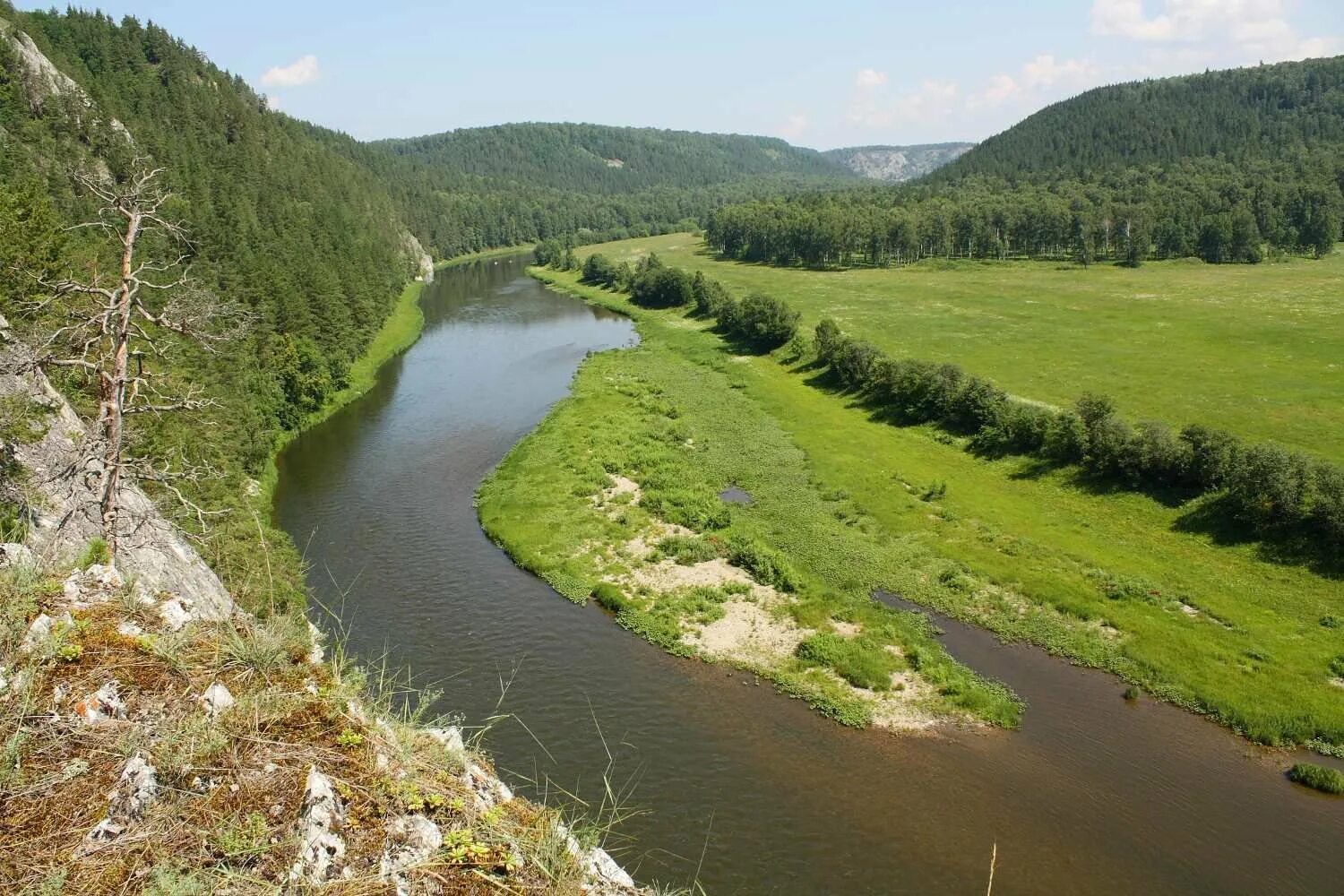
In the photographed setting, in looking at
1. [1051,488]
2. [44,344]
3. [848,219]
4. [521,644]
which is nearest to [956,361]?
[1051,488]

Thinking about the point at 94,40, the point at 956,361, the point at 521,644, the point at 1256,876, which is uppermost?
the point at 94,40

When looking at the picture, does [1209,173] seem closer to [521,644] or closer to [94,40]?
[521,644]

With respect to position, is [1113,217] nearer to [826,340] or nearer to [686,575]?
[826,340]

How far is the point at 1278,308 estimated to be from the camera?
88.4m

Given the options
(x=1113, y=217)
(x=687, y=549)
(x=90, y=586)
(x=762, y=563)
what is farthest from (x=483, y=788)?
(x=1113, y=217)

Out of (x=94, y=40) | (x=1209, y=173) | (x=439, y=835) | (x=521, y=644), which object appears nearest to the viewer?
(x=439, y=835)

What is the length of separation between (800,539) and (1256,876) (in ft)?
76.1

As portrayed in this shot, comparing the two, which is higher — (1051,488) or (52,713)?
(52,713)

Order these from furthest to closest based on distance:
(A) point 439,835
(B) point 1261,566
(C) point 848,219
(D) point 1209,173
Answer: (D) point 1209,173, (C) point 848,219, (B) point 1261,566, (A) point 439,835

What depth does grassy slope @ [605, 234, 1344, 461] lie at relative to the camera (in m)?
57.4

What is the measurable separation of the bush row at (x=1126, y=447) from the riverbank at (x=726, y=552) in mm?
11973

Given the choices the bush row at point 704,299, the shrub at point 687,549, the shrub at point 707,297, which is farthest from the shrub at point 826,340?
the shrub at point 687,549

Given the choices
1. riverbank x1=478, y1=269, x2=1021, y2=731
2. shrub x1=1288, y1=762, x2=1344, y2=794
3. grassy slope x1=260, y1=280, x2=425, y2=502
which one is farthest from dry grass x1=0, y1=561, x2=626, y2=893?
grassy slope x1=260, y1=280, x2=425, y2=502

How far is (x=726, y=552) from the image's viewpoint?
39938 mm
